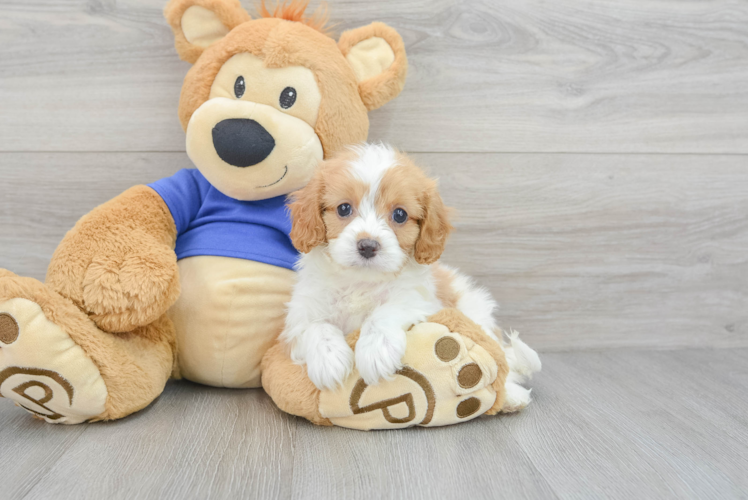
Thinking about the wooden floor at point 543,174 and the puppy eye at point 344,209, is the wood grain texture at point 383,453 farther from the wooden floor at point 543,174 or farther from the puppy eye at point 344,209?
the puppy eye at point 344,209

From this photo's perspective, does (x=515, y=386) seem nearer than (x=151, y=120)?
Yes

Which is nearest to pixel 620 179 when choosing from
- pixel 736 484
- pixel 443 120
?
pixel 443 120

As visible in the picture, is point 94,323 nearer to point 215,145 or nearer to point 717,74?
point 215,145

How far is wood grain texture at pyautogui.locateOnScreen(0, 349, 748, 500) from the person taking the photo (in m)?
0.98

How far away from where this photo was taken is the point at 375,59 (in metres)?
1.42

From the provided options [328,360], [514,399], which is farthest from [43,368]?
[514,399]

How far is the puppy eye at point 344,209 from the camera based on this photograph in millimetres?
1179

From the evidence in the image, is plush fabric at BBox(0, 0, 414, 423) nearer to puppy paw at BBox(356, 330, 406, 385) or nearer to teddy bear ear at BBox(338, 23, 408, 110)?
teddy bear ear at BBox(338, 23, 408, 110)

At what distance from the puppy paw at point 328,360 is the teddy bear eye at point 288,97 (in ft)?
1.82

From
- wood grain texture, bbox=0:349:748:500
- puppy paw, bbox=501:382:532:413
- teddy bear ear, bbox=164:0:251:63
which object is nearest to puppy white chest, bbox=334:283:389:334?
wood grain texture, bbox=0:349:748:500

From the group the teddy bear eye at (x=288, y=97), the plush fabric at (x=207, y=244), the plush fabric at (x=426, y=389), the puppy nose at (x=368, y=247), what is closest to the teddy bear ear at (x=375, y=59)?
the plush fabric at (x=207, y=244)

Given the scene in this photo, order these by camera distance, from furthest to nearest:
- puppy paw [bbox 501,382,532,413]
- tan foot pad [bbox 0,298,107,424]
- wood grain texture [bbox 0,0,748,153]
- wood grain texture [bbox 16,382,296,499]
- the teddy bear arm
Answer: wood grain texture [bbox 0,0,748,153]
puppy paw [bbox 501,382,532,413]
the teddy bear arm
tan foot pad [bbox 0,298,107,424]
wood grain texture [bbox 16,382,296,499]

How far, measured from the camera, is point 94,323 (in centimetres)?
118

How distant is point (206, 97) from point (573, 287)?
1274mm
